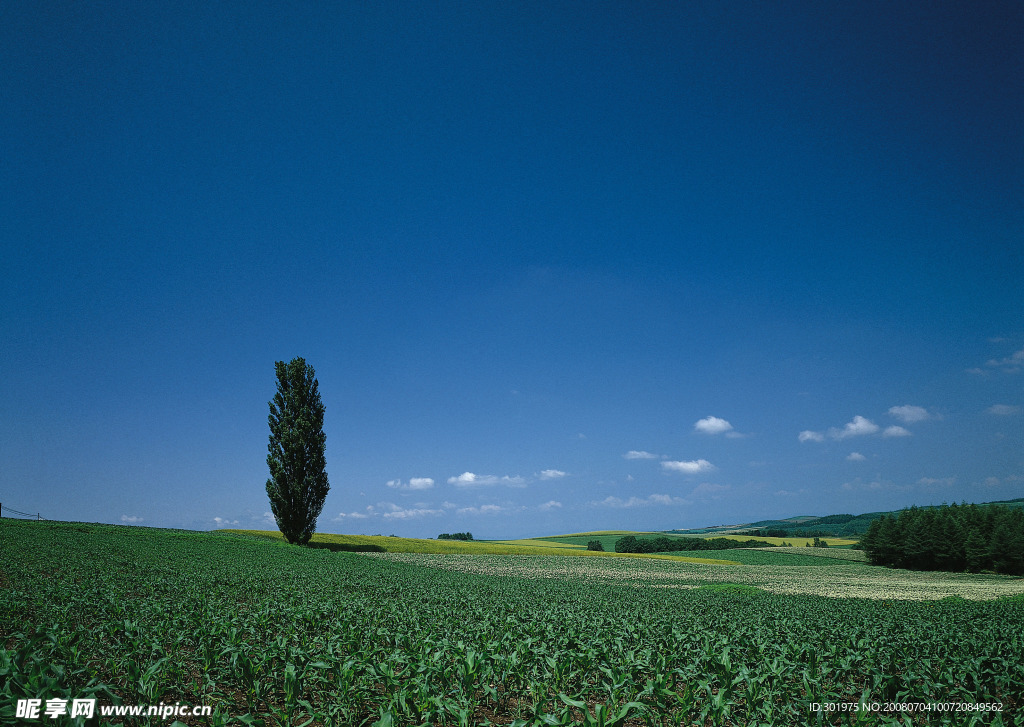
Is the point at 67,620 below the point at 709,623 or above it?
above

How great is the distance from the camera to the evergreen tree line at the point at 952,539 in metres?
59.7

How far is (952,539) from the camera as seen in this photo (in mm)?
62969

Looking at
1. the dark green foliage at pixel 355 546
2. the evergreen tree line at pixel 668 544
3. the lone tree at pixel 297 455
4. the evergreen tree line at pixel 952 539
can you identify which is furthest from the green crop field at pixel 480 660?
the evergreen tree line at pixel 668 544

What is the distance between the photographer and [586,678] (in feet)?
28.4

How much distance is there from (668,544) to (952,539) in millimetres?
39287

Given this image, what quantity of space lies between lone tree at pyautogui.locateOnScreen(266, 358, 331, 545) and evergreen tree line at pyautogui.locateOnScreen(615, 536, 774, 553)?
59.0 meters

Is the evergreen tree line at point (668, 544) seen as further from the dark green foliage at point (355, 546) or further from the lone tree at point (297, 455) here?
the lone tree at point (297, 455)

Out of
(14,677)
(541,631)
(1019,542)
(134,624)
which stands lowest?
(1019,542)

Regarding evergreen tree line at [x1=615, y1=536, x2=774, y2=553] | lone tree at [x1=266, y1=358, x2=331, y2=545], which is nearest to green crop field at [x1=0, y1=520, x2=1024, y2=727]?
lone tree at [x1=266, y1=358, x2=331, y2=545]

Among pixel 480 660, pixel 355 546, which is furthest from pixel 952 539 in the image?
pixel 480 660

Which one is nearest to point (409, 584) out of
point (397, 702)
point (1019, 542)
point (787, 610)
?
point (787, 610)

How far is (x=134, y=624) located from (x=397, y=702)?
6.71m

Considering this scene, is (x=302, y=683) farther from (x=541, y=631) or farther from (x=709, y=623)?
(x=709, y=623)

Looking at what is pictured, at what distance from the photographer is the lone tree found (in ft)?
164
